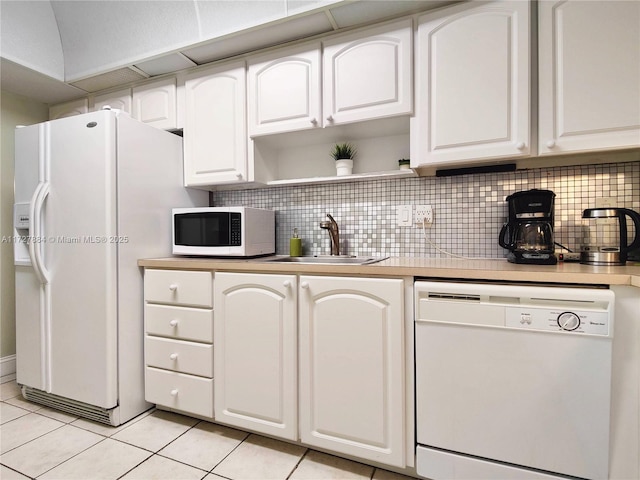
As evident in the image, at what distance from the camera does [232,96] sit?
6.18 ft

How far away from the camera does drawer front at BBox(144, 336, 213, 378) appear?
63.3 inches

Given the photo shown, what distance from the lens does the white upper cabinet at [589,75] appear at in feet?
4.03

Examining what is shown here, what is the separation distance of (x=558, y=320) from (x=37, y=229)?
8.14 ft

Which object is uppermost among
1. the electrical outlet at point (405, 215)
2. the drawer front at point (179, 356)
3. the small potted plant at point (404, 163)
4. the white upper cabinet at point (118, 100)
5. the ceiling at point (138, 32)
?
the ceiling at point (138, 32)

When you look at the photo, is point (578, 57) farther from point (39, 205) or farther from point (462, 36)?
point (39, 205)

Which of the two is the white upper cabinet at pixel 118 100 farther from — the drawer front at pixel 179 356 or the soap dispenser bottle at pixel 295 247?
the drawer front at pixel 179 356

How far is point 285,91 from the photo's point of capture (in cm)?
175

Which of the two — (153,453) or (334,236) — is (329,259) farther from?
(153,453)

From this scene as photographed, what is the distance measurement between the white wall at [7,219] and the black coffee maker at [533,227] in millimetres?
3176

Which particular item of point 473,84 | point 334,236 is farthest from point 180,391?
point 473,84

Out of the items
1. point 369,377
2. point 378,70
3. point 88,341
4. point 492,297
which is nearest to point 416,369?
point 369,377

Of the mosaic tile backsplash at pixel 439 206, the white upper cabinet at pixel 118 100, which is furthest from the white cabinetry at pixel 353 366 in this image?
the white upper cabinet at pixel 118 100

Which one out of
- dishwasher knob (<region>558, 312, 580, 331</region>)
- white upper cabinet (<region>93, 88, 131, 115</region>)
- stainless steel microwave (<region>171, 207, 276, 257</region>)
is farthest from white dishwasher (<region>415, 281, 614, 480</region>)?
white upper cabinet (<region>93, 88, 131, 115</region>)

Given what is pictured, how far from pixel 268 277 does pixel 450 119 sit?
111cm
